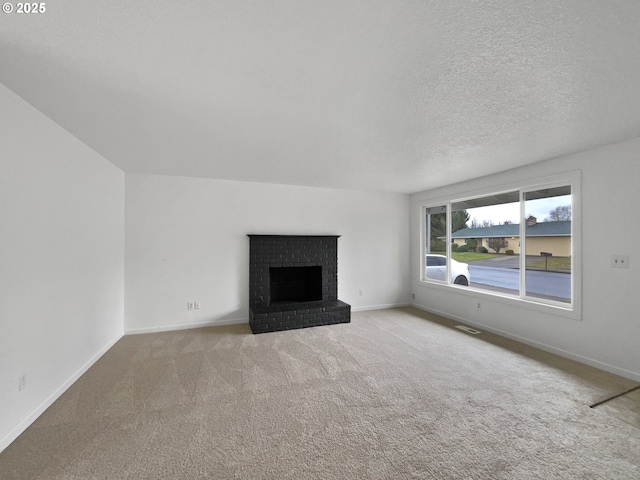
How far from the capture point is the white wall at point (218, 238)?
3.77 m

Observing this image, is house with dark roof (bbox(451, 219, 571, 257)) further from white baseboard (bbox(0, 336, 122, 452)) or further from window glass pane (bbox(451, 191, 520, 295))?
white baseboard (bbox(0, 336, 122, 452))

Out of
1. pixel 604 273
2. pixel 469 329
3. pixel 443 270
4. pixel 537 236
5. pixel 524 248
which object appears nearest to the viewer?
pixel 604 273

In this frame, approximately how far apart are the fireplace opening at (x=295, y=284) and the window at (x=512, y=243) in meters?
2.33

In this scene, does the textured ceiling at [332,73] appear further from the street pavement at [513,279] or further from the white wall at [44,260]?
the street pavement at [513,279]

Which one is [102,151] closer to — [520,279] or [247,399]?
[247,399]

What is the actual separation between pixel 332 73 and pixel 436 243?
168 inches

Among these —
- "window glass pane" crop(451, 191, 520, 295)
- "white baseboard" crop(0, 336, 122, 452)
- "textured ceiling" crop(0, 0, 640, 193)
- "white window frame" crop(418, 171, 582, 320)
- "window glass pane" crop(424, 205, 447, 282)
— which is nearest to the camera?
"textured ceiling" crop(0, 0, 640, 193)

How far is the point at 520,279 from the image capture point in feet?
11.7

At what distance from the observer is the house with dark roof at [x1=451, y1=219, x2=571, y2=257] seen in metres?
3.15

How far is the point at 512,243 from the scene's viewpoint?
3.73 metres

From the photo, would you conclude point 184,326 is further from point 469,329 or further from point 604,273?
point 604,273

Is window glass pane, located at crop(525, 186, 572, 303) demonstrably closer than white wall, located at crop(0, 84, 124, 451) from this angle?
No

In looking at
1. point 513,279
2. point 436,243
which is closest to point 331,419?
point 513,279

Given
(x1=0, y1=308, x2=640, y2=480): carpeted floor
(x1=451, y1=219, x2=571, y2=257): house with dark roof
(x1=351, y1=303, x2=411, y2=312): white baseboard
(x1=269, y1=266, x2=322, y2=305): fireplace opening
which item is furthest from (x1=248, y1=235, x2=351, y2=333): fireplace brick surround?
(x1=451, y1=219, x2=571, y2=257): house with dark roof
